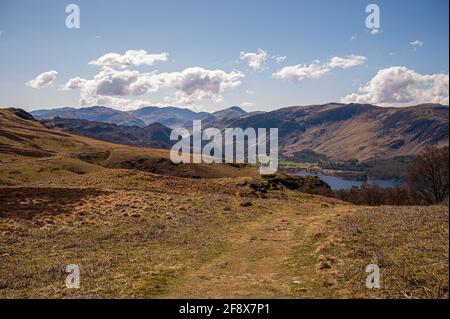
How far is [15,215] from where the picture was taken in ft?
128

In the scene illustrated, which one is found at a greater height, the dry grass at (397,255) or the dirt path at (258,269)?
the dry grass at (397,255)

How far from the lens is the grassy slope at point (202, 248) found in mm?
18203

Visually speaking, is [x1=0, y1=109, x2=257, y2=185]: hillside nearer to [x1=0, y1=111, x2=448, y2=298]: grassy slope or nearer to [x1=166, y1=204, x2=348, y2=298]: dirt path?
[x1=0, y1=111, x2=448, y2=298]: grassy slope

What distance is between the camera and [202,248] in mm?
27500

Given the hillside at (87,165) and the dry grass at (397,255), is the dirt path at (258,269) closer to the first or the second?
the dry grass at (397,255)

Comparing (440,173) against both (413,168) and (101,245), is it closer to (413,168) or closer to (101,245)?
(413,168)

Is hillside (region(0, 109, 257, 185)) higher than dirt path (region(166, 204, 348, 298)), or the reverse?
hillside (region(0, 109, 257, 185))

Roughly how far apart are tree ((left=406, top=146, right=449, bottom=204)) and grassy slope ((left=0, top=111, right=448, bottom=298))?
41424mm

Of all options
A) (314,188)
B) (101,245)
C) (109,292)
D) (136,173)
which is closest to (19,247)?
(101,245)

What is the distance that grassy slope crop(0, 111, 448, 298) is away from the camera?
18.2 m

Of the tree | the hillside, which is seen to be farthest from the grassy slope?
the hillside

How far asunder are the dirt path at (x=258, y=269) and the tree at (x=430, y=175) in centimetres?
5490

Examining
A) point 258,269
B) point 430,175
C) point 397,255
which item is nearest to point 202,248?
point 258,269

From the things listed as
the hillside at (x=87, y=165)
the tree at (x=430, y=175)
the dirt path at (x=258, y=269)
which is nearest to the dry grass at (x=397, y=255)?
the dirt path at (x=258, y=269)
